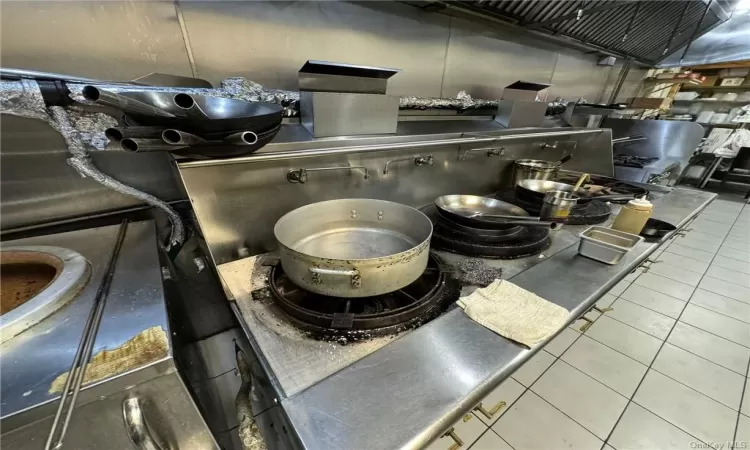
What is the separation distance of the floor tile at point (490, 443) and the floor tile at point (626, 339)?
1.02 meters

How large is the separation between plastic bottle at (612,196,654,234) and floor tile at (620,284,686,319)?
1429 mm

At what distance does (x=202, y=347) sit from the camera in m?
1.21

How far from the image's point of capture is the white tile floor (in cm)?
123

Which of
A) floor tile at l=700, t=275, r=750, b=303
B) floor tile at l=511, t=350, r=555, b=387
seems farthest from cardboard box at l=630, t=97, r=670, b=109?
floor tile at l=511, t=350, r=555, b=387

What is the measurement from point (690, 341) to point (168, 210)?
2887 millimetres

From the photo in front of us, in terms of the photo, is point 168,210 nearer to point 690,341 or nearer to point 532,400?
point 532,400

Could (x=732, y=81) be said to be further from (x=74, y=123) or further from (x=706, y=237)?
(x=74, y=123)

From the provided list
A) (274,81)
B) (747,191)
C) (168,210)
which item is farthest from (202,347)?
(747,191)

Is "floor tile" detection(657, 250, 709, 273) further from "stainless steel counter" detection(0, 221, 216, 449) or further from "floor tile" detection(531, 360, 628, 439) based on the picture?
"stainless steel counter" detection(0, 221, 216, 449)

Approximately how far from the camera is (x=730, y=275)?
8.00 feet

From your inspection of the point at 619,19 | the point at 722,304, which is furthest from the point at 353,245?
the point at 722,304

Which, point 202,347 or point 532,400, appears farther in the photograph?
point 532,400

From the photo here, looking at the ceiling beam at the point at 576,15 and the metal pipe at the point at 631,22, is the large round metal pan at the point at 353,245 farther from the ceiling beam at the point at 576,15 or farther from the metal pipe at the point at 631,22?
the metal pipe at the point at 631,22

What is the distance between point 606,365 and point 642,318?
2.17 feet
